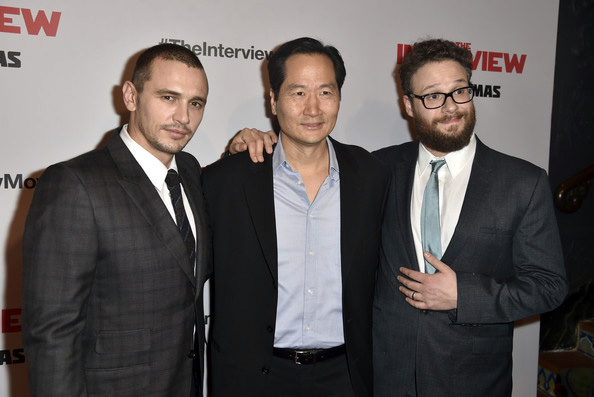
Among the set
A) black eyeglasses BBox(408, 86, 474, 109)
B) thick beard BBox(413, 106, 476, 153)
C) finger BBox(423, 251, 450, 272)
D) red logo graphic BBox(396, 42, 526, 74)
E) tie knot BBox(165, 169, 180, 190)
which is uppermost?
red logo graphic BBox(396, 42, 526, 74)

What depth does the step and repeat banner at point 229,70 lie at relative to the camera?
2.48 meters

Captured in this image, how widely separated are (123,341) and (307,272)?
0.78m

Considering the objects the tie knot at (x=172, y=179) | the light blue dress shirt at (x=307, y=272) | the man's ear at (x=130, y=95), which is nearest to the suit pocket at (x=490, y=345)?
the light blue dress shirt at (x=307, y=272)

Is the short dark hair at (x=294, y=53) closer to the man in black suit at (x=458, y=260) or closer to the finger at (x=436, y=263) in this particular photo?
the man in black suit at (x=458, y=260)

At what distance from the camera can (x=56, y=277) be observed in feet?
4.93

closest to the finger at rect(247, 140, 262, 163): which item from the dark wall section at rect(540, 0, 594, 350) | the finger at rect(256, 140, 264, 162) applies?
the finger at rect(256, 140, 264, 162)

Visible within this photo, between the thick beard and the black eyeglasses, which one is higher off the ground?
the black eyeglasses

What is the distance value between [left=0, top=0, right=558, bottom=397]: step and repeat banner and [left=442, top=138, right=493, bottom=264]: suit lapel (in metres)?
1.15

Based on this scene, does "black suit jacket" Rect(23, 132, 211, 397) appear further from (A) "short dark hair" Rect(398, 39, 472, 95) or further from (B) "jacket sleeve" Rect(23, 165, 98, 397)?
(A) "short dark hair" Rect(398, 39, 472, 95)

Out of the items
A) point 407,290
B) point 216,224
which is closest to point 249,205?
point 216,224

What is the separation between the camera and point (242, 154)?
7.09 feet

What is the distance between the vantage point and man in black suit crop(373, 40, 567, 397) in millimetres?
1944

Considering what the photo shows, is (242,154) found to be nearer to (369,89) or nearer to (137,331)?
(137,331)

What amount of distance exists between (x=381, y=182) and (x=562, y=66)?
262 cm
